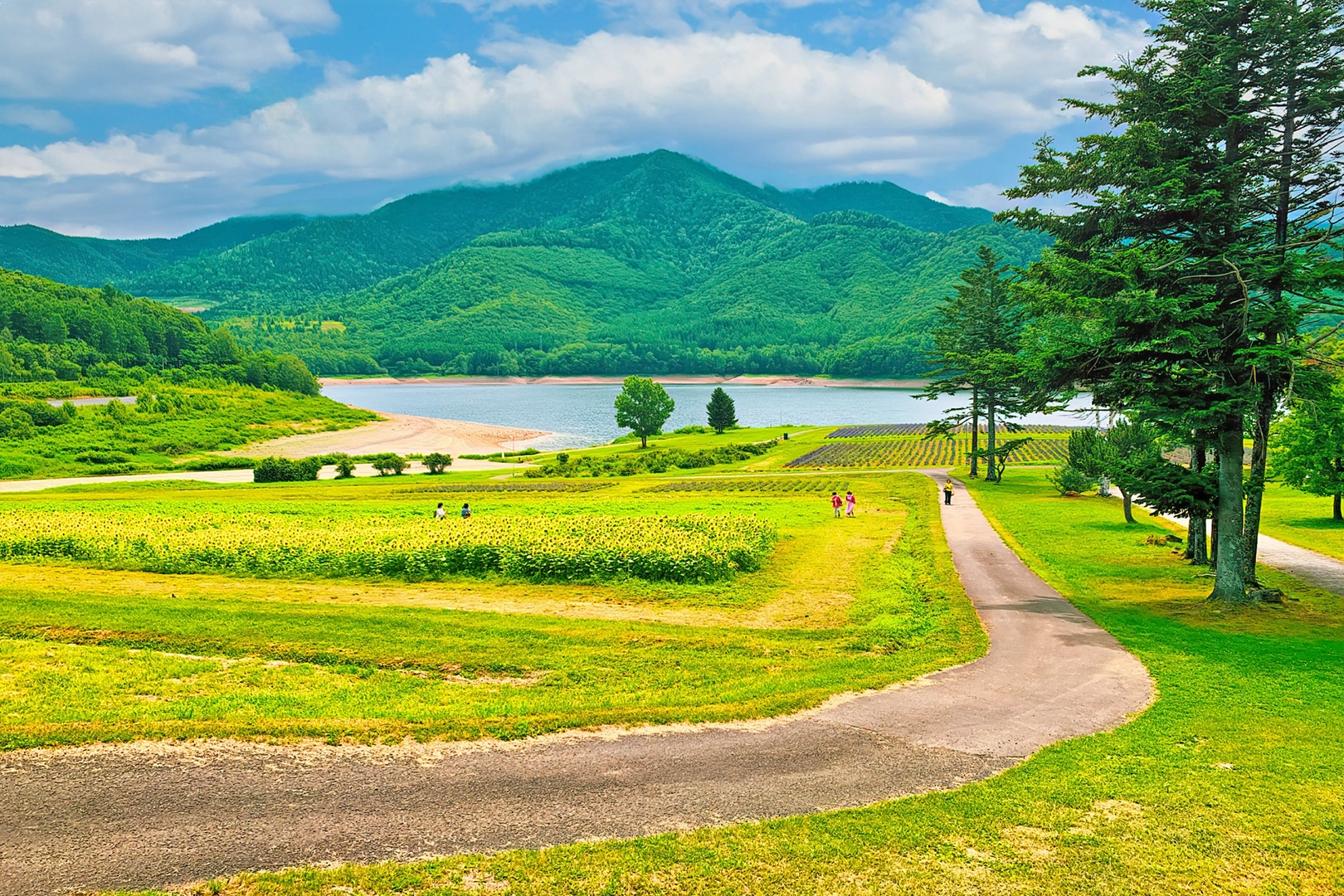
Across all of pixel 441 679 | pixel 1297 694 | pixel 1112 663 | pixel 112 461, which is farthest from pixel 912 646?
pixel 112 461

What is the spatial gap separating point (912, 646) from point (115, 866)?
45.7ft

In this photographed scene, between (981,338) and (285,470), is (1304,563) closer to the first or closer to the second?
(981,338)

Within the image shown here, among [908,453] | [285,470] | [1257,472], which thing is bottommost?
[285,470]

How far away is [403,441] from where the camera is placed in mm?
112500

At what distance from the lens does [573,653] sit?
51.6 ft

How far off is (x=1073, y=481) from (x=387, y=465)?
59410 millimetres

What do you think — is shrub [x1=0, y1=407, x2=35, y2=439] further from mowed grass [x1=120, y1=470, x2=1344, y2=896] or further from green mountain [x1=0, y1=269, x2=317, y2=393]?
mowed grass [x1=120, y1=470, x2=1344, y2=896]

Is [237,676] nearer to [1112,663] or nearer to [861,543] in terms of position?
[1112,663]

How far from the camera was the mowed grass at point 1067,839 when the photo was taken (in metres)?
7.73

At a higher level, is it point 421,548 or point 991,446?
point 991,446

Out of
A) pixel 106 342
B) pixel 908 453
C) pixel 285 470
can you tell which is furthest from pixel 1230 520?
pixel 106 342

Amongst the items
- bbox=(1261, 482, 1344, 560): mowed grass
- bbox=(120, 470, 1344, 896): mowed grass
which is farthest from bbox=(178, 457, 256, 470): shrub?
bbox=(120, 470, 1344, 896): mowed grass

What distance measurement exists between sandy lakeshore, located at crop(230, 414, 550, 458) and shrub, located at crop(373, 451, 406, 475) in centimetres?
2004

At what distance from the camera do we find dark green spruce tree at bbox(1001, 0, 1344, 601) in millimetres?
18562
